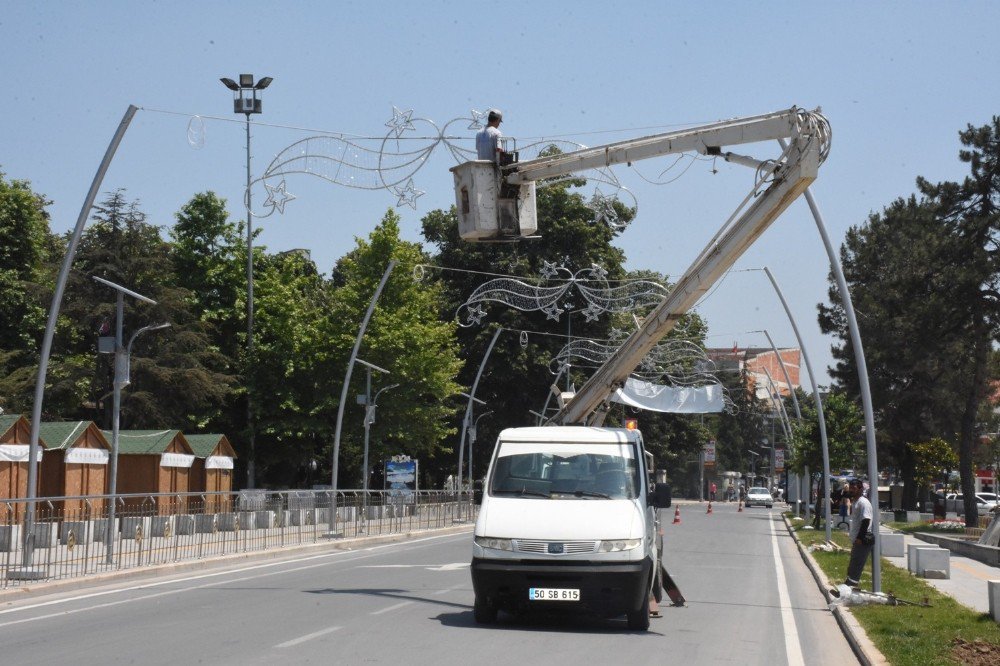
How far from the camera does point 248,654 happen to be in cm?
1102

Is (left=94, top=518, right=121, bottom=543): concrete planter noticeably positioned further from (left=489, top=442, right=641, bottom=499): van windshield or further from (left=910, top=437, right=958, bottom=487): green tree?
(left=910, top=437, right=958, bottom=487): green tree

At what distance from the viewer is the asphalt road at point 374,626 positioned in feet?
37.1

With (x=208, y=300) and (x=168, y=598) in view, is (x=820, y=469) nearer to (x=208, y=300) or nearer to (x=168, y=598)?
(x=208, y=300)

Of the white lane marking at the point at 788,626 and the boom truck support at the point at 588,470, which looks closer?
the white lane marking at the point at 788,626

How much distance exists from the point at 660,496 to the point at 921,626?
3.25 meters

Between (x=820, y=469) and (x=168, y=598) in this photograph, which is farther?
(x=820, y=469)

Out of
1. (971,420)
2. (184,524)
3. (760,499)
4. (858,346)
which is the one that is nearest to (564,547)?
(858,346)

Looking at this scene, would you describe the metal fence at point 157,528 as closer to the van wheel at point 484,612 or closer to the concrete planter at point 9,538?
the concrete planter at point 9,538

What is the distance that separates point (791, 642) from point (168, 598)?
8487mm

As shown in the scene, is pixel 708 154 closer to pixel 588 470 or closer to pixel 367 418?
pixel 588 470

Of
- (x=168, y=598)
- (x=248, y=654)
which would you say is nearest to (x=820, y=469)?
(x=168, y=598)

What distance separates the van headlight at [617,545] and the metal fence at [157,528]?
32.9 feet

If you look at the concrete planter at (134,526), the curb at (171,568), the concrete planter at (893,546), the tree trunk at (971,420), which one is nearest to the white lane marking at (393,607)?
the curb at (171,568)

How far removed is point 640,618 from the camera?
1358 cm
